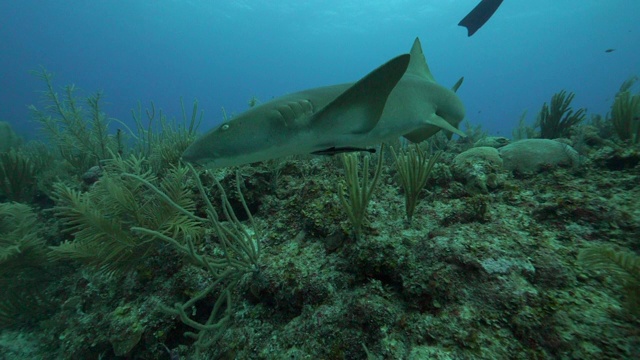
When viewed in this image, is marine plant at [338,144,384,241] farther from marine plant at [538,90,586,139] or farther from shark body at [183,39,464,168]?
marine plant at [538,90,586,139]

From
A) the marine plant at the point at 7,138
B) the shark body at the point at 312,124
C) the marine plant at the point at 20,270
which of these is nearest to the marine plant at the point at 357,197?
the shark body at the point at 312,124

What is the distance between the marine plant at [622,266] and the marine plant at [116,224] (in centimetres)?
325

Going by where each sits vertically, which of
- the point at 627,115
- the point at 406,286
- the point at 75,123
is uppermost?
the point at 75,123

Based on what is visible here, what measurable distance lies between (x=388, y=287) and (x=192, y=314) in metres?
1.88

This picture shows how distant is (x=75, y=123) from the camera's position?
5.90m

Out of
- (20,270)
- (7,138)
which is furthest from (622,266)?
(7,138)

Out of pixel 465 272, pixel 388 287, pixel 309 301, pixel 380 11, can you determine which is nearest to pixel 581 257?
pixel 465 272

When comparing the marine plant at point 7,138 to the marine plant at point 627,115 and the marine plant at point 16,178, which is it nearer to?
the marine plant at point 16,178

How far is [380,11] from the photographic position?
6681 centimetres

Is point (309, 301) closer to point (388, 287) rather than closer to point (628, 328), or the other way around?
point (388, 287)

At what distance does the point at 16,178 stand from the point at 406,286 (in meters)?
7.89

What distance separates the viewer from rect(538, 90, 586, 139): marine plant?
6848 millimetres

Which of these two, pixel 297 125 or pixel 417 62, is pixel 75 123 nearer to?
pixel 297 125

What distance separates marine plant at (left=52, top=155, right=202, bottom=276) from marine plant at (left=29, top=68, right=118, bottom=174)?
3.28m
